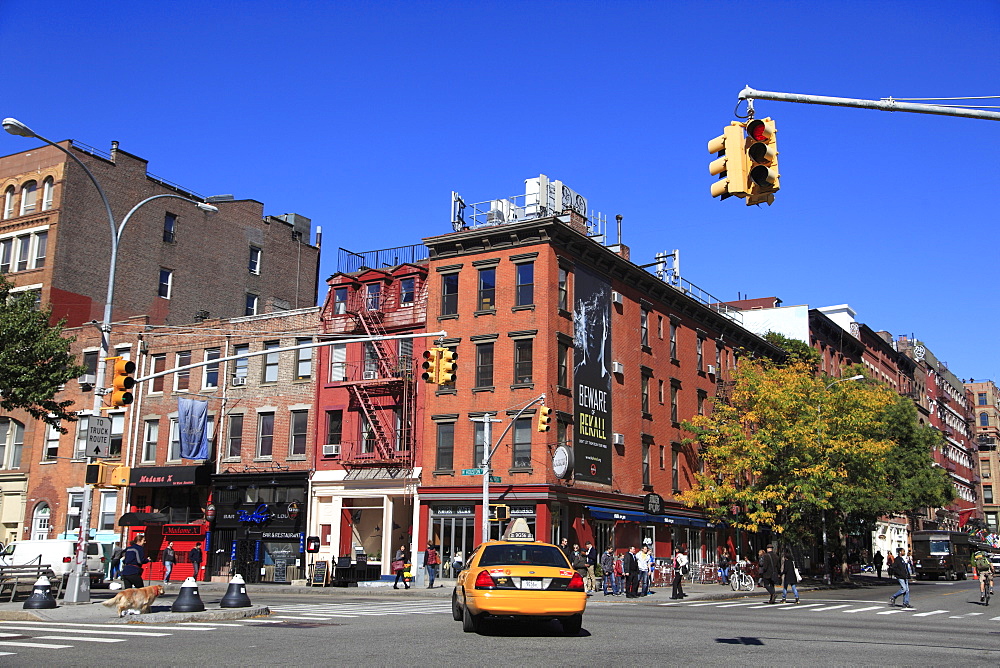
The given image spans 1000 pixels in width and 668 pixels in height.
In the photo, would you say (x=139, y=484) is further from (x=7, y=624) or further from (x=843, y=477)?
(x=843, y=477)

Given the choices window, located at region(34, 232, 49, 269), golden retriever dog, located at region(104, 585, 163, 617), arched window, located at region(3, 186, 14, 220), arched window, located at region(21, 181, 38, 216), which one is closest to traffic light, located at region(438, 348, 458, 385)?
golden retriever dog, located at region(104, 585, 163, 617)

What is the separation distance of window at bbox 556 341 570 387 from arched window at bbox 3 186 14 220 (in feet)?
116

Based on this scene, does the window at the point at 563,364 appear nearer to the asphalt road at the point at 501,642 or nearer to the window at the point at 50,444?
the asphalt road at the point at 501,642

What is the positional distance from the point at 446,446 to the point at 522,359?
5235 millimetres

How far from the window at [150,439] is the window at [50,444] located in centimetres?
609

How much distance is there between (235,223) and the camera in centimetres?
6078

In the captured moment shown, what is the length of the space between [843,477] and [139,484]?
3487 centimetres

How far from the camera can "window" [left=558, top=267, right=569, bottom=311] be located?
41.4 metres

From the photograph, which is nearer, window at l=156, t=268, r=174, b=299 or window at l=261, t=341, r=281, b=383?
window at l=261, t=341, r=281, b=383

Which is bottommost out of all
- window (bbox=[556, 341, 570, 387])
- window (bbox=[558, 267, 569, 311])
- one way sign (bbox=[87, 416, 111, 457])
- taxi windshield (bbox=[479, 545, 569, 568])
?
taxi windshield (bbox=[479, 545, 569, 568])

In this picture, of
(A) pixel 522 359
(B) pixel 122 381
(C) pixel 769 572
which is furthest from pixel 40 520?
(C) pixel 769 572

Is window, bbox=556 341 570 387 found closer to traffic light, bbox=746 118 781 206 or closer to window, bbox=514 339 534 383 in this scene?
window, bbox=514 339 534 383

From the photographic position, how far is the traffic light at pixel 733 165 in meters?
11.3

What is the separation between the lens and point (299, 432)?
45.2 metres
